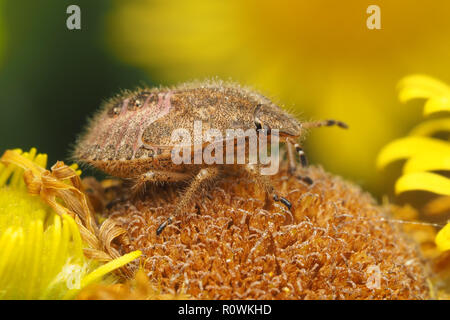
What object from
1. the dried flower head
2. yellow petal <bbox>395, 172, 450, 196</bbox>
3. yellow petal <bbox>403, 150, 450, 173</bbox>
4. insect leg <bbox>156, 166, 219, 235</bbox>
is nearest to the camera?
the dried flower head

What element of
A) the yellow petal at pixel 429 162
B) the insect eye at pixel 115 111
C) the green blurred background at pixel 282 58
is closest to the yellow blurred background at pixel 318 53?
the green blurred background at pixel 282 58

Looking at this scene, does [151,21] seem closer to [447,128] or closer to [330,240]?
[447,128]

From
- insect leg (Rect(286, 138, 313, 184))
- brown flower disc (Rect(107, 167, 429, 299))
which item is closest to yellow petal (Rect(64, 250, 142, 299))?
brown flower disc (Rect(107, 167, 429, 299))

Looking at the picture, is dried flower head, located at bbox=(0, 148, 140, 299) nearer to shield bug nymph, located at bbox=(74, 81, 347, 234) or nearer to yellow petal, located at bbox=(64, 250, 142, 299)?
yellow petal, located at bbox=(64, 250, 142, 299)

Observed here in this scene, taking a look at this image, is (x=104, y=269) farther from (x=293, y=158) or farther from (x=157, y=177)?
(x=293, y=158)

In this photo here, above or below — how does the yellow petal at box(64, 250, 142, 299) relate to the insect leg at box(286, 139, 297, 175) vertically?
below
